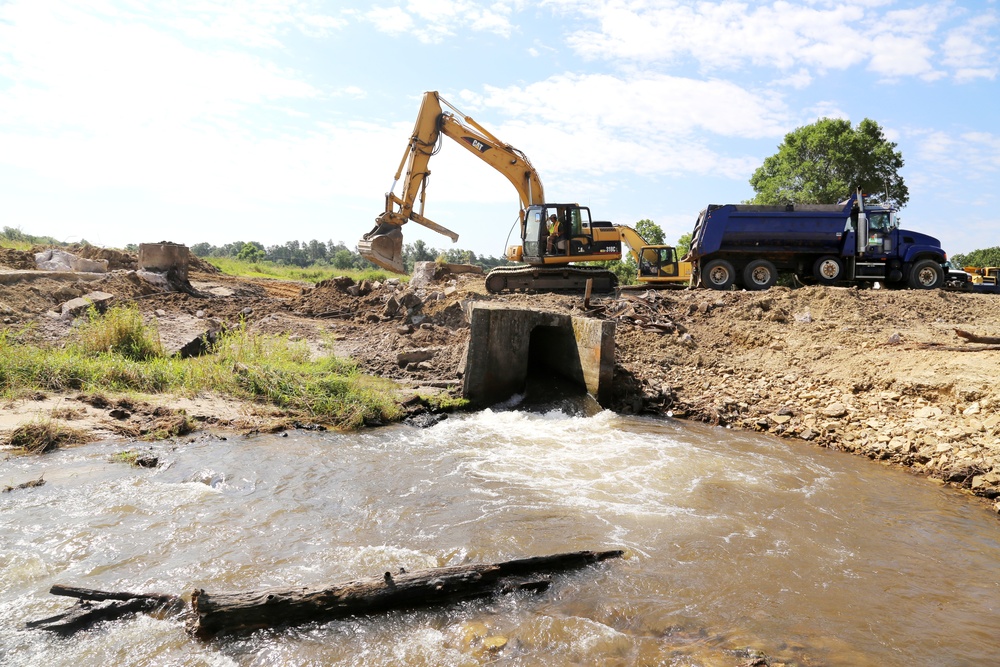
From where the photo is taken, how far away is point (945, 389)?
761 centimetres

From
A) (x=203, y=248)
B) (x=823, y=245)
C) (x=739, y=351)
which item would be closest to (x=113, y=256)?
(x=739, y=351)

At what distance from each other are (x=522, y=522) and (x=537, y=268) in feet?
39.5

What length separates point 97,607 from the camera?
A: 3475 millimetres

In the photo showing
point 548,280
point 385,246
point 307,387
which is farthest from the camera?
point 548,280

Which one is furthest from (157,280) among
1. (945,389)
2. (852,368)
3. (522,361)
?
(945,389)

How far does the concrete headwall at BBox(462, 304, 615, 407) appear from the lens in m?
9.05

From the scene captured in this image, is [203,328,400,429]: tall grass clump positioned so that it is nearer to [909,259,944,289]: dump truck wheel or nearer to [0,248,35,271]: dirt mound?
[0,248,35,271]: dirt mound

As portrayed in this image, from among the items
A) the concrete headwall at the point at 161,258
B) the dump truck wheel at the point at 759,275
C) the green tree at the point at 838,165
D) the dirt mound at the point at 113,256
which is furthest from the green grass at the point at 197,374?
the green tree at the point at 838,165

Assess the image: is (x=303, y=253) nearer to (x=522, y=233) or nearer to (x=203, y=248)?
(x=203, y=248)

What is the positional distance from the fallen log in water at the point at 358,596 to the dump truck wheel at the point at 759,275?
43.3ft

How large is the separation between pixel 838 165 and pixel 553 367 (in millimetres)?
25024

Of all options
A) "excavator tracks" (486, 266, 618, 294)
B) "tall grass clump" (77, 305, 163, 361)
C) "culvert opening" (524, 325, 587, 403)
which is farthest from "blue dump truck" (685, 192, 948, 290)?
"tall grass clump" (77, 305, 163, 361)

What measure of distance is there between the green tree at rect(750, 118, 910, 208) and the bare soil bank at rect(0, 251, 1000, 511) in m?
17.1

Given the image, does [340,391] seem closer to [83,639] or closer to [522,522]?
[522,522]
